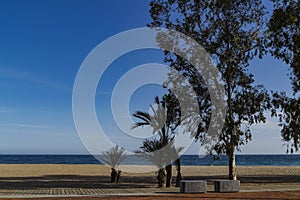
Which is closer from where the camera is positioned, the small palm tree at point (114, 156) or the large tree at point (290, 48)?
the large tree at point (290, 48)

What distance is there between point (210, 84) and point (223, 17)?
3.30 metres

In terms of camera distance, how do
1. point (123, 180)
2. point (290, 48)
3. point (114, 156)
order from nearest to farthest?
point (290, 48)
point (114, 156)
point (123, 180)

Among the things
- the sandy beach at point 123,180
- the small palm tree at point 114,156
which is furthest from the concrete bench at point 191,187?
the small palm tree at point 114,156

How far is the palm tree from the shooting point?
695 inches

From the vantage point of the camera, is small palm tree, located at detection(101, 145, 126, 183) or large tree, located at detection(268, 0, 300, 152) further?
small palm tree, located at detection(101, 145, 126, 183)

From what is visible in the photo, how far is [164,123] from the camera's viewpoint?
18.1m

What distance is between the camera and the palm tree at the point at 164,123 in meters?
17.7

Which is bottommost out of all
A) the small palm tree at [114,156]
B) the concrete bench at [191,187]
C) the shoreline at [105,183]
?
the shoreline at [105,183]

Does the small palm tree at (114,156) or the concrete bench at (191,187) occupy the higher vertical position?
the small palm tree at (114,156)

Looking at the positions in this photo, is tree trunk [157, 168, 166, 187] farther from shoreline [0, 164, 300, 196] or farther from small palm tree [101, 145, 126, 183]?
small palm tree [101, 145, 126, 183]

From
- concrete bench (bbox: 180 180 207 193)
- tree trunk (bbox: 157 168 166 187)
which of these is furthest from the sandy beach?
concrete bench (bbox: 180 180 207 193)

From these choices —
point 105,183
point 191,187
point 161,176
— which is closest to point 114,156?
point 105,183

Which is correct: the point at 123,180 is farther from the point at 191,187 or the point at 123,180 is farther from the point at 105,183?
the point at 191,187

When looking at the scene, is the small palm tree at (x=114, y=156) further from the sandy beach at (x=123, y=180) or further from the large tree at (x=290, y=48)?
the large tree at (x=290, y=48)
